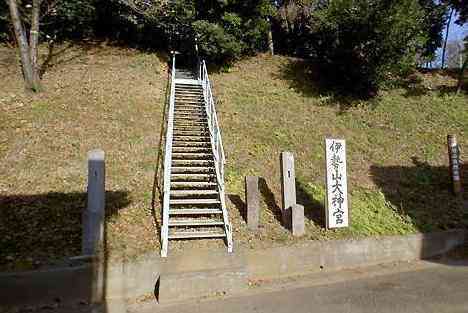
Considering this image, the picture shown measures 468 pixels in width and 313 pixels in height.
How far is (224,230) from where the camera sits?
25.8ft

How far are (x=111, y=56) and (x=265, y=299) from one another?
13.8 metres

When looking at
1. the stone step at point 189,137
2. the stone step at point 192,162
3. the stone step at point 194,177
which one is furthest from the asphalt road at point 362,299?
the stone step at point 189,137

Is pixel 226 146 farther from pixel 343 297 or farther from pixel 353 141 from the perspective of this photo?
pixel 343 297

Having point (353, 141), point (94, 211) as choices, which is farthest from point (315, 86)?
point (94, 211)

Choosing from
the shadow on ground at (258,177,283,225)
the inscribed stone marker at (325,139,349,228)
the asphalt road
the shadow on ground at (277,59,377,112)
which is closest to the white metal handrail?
the shadow on ground at (258,177,283,225)

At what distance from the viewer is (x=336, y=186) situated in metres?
8.70

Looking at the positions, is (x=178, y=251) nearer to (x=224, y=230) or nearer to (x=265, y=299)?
(x=224, y=230)

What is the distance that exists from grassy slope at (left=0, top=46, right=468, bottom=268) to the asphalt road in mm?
1396

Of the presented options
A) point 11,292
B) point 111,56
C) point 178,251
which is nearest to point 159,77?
point 111,56

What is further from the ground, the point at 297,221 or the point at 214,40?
the point at 214,40

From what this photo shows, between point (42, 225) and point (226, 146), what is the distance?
18.2 ft

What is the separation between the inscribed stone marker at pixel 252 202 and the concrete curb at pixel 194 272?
879 millimetres

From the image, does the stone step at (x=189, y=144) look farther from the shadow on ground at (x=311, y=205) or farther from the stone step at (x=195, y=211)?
the stone step at (x=195, y=211)

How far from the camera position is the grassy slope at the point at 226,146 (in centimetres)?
765
